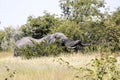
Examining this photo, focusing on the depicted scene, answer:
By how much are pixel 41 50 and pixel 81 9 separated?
22198mm

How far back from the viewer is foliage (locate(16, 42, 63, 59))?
2059 centimetres

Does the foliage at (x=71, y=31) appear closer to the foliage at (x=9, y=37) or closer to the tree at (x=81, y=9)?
the tree at (x=81, y=9)

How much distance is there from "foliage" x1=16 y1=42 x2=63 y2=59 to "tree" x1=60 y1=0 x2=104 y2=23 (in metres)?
20.2

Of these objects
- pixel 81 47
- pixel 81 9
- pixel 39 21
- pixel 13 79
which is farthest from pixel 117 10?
pixel 13 79

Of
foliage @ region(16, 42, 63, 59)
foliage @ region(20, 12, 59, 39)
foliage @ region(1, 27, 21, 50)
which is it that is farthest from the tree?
foliage @ region(16, 42, 63, 59)

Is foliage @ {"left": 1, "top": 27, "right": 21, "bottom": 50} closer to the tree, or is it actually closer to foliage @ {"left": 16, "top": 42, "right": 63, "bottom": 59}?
the tree

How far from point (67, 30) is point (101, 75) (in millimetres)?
28052

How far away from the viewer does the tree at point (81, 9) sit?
42247 millimetres

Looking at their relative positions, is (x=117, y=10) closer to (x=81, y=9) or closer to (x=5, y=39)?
(x=81, y=9)

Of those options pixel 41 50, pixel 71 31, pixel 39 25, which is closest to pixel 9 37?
pixel 39 25

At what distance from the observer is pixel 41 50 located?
69.8 ft

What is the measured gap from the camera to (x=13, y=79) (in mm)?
8188

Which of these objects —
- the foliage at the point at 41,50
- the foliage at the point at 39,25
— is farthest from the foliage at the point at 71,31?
the foliage at the point at 41,50

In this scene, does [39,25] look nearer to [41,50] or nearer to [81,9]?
[81,9]
